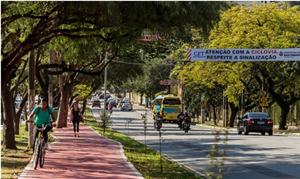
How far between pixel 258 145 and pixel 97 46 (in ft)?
36.9

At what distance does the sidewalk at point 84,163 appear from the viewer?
575 inches

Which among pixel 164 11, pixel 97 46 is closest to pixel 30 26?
pixel 97 46

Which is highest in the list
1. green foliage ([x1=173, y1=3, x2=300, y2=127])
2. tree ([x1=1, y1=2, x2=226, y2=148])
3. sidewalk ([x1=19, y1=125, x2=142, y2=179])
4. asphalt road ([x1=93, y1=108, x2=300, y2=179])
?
green foliage ([x1=173, y1=3, x2=300, y2=127])

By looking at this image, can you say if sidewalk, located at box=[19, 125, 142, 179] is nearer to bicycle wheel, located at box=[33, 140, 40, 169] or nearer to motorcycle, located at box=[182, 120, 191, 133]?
bicycle wheel, located at box=[33, 140, 40, 169]

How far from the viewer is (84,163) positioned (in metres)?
17.3

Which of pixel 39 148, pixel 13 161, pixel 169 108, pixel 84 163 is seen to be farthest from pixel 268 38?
pixel 39 148

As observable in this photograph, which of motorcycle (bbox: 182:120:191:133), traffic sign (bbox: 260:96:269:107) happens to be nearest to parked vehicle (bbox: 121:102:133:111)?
traffic sign (bbox: 260:96:269:107)

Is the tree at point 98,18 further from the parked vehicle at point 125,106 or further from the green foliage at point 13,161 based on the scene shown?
the parked vehicle at point 125,106

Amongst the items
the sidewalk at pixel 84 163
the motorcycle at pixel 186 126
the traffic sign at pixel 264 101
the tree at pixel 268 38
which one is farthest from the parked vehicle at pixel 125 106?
Answer: the sidewalk at pixel 84 163

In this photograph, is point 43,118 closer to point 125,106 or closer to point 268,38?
point 268,38

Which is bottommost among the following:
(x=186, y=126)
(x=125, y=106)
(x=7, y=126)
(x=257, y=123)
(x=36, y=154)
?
(x=36, y=154)

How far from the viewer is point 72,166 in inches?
645

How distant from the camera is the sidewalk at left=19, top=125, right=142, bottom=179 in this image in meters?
14.6

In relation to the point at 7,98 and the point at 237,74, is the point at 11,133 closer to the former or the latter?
the point at 7,98
